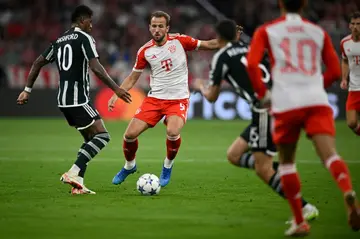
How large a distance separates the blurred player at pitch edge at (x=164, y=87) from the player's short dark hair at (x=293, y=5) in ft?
13.0

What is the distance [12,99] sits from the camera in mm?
25641

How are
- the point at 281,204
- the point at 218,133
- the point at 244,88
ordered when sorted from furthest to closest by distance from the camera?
the point at 218,133
the point at 281,204
the point at 244,88

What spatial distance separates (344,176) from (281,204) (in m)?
2.16

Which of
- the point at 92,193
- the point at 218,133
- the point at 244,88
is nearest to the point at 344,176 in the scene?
the point at 244,88

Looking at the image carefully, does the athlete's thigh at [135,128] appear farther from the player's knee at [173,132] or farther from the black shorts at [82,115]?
the black shorts at [82,115]

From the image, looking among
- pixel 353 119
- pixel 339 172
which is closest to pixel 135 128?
pixel 353 119

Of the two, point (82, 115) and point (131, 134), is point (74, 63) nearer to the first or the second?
point (82, 115)

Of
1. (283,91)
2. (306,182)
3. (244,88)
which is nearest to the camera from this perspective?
(283,91)

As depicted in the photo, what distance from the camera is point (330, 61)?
732 cm

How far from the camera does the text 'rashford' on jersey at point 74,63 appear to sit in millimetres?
10164

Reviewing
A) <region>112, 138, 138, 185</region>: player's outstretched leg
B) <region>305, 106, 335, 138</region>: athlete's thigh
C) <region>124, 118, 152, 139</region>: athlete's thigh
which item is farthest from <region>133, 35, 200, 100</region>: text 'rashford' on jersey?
<region>305, 106, 335, 138</region>: athlete's thigh

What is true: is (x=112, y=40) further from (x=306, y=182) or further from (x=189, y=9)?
(x=306, y=182)

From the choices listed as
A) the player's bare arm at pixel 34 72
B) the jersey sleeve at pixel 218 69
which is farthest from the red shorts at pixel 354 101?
the jersey sleeve at pixel 218 69

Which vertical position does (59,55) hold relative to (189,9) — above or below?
above
